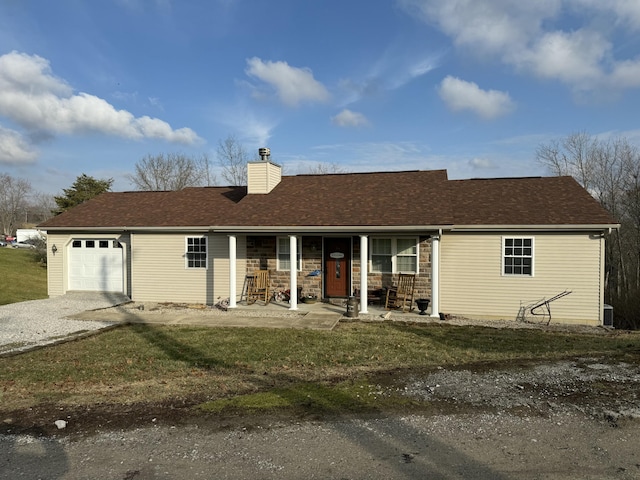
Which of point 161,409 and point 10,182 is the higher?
point 10,182

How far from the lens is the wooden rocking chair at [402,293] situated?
44.7 feet

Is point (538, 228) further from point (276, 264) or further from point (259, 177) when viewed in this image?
point (259, 177)

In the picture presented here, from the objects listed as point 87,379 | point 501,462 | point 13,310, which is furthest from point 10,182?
point 501,462

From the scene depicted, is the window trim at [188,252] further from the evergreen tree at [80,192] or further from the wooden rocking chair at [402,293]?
the evergreen tree at [80,192]

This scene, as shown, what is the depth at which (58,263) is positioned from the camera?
1664 centimetres

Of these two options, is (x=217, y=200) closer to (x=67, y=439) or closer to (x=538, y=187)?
(x=538, y=187)

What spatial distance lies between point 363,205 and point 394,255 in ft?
5.91

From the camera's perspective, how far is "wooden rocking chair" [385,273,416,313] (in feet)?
44.7

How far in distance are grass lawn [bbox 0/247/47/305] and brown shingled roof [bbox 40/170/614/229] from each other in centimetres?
701

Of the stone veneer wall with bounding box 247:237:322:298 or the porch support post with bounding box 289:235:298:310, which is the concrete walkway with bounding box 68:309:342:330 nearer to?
the porch support post with bounding box 289:235:298:310

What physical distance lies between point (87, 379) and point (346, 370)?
3984mm

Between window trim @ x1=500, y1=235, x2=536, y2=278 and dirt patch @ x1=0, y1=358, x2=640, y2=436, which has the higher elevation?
window trim @ x1=500, y1=235, x2=536, y2=278

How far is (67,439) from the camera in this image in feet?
16.1

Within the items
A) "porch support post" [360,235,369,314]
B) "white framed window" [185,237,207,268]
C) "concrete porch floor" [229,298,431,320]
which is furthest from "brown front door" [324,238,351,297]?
"white framed window" [185,237,207,268]
